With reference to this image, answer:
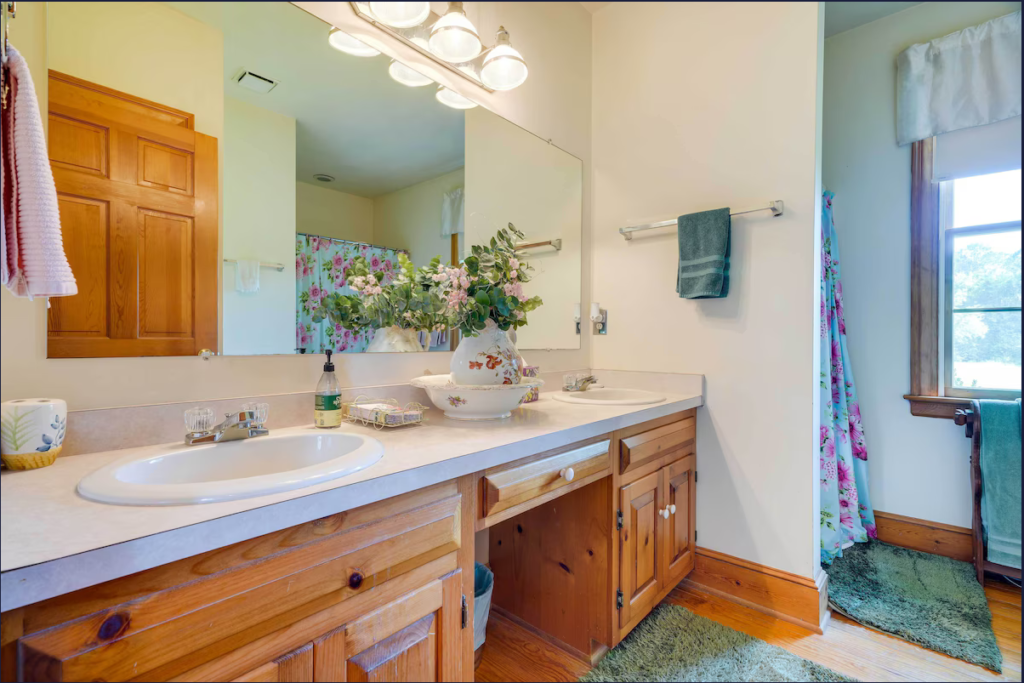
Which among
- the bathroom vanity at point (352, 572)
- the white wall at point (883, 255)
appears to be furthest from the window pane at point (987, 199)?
the bathroom vanity at point (352, 572)

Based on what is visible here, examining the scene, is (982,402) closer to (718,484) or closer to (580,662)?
(718,484)

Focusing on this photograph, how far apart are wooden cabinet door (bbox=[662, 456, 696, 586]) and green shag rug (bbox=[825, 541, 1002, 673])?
54 centimetres

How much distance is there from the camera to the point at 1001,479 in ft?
5.80

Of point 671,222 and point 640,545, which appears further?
point 671,222

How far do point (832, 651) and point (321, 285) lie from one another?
191 centimetres

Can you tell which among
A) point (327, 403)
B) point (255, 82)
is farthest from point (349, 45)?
point (327, 403)

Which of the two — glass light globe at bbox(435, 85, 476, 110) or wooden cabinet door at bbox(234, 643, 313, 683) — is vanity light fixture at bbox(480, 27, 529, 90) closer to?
glass light globe at bbox(435, 85, 476, 110)

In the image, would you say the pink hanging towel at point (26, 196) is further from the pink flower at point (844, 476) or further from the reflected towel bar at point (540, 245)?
the pink flower at point (844, 476)

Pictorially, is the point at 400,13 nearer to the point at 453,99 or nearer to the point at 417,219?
the point at 453,99

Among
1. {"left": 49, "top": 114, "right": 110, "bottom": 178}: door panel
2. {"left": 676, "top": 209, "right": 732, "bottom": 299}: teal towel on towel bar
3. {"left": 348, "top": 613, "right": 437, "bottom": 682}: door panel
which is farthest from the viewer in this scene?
{"left": 676, "top": 209, "right": 732, "bottom": 299}: teal towel on towel bar

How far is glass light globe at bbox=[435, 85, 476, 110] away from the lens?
5.05ft

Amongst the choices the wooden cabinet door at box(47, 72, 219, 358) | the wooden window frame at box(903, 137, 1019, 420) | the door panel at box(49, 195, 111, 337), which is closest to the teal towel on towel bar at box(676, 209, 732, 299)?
the wooden window frame at box(903, 137, 1019, 420)

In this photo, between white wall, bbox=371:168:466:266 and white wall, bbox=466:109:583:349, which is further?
white wall, bbox=466:109:583:349

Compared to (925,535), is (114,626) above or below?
above
